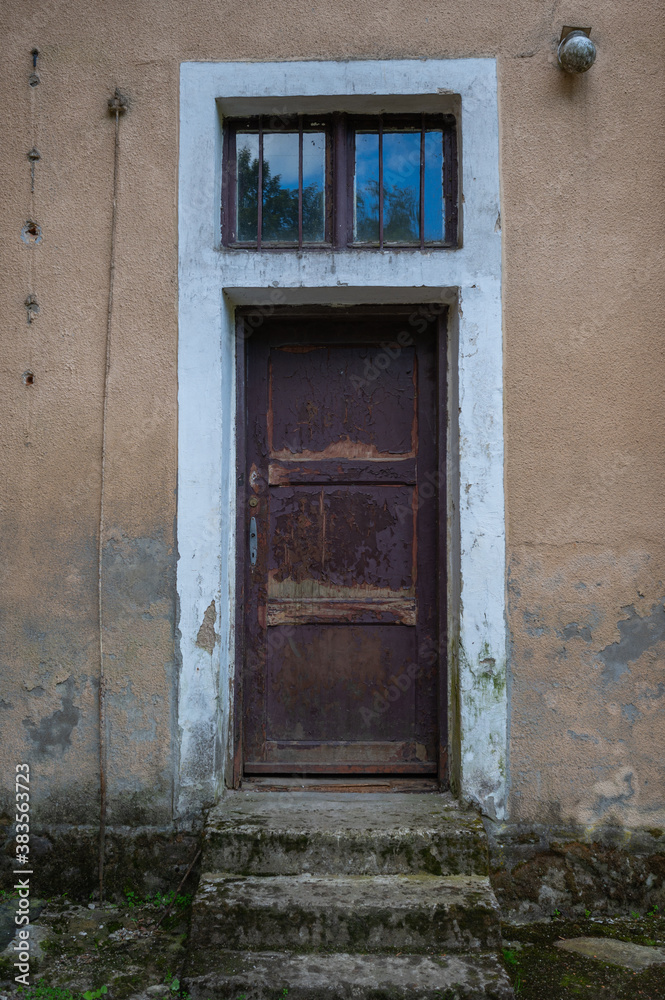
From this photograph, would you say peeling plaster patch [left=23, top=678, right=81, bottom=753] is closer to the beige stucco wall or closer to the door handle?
the beige stucco wall

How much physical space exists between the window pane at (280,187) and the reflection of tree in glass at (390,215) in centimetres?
29

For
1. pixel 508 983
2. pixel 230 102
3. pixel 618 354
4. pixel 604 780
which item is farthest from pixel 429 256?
pixel 508 983

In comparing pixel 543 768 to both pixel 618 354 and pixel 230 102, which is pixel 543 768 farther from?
pixel 230 102

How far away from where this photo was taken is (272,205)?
3.13m

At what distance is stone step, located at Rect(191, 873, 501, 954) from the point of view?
2451 mm

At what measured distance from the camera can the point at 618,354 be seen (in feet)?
9.53

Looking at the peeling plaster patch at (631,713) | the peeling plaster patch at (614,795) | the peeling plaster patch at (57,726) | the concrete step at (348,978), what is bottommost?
the concrete step at (348,978)

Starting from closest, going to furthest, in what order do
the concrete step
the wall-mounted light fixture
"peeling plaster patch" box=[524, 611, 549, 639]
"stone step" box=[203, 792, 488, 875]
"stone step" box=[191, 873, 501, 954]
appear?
the concrete step → "stone step" box=[191, 873, 501, 954] → "stone step" box=[203, 792, 488, 875] → the wall-mounted light fixture → "peeling plaster patch" box=[524, 611, 549, 639]

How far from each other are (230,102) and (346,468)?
161 cm

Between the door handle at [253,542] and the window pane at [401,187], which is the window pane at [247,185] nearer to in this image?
the window pane at [401,187]

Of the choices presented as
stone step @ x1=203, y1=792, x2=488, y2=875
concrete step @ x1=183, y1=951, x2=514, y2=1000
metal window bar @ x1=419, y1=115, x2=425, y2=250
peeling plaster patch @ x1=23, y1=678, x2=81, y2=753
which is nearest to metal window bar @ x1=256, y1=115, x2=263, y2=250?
metal window bar @ x1=419, y1=115, x2=425, y2=250

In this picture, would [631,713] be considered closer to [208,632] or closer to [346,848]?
[346,848]

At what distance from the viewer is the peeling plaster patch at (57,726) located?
9.58ft

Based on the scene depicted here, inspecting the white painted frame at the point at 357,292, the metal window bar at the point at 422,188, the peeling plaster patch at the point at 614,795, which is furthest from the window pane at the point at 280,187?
the peeling plaster patch at the point at 614,795
